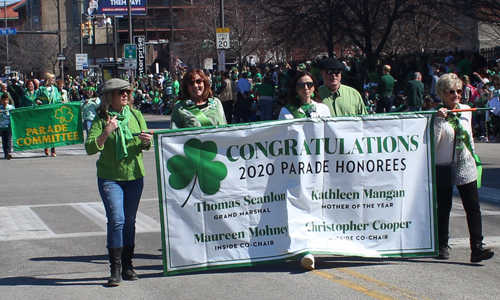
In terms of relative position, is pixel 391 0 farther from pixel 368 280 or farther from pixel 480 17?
pixel 368 280

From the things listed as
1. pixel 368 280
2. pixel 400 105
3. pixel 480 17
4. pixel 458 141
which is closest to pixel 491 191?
pixel 458 141

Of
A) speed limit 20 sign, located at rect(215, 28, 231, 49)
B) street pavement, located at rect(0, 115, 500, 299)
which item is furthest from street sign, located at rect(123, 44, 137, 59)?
street pavement, located at rect(0, 115, 500, 299)

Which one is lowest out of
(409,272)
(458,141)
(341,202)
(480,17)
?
(409,272)

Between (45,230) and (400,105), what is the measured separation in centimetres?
1448

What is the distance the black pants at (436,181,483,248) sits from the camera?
6.42 metres

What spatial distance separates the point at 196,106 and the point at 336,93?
5.81ft

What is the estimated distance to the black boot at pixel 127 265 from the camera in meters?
6.05

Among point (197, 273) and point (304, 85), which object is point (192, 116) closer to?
point (304, 85)

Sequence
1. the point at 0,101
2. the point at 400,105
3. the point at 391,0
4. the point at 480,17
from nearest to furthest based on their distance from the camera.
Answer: the point at 0,101, the point at 400,105, the point at 480,17, the point at 391,0

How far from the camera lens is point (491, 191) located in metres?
10.9

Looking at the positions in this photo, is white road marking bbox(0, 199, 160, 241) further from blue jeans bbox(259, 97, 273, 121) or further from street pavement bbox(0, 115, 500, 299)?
blue jeans bbox(259, 97, 273, 121)

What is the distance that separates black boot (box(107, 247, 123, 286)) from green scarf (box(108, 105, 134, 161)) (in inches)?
30.1

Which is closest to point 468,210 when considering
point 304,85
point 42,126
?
point 304,85

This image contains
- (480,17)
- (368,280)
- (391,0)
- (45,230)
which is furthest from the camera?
(391,0)
